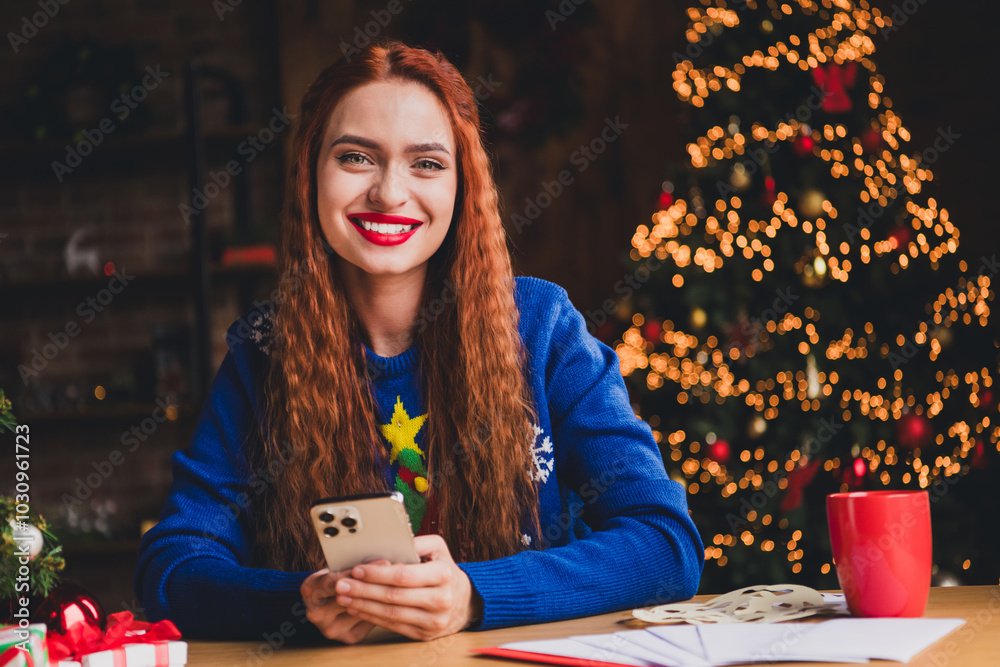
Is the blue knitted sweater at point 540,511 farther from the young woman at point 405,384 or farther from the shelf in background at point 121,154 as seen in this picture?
the shelf in background at point 121,154

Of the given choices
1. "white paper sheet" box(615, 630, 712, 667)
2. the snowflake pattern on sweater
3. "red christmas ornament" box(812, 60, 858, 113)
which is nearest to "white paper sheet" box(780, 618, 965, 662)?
"white paper sheet" box(615, 630, 712, 667)

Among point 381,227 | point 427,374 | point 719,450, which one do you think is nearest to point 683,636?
point 427,374

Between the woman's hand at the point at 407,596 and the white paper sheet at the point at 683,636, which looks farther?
the woman's hand at the point at 407,596

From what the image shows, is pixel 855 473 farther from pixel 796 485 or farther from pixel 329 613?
pixel 329 613

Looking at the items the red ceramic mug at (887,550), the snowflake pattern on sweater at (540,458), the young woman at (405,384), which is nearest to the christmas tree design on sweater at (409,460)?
the young woman at (405,384)

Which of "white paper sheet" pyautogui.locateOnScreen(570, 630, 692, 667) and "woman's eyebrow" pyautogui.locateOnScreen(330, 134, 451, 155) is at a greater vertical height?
"woman's eyebrow" pyautogui.locateOnScreen(330, 134, 451, 155)

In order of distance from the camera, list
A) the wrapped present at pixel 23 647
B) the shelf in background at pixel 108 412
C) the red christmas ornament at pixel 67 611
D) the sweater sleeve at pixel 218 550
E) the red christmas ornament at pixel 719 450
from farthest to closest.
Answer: the shelf in background at pixel 108 412, the red christmas ornament at pixel 719 450, the sweater sleeve at pixel 218 550, the red christmas ornament at pixel 67 611, the wrapped present at pixel 23 647

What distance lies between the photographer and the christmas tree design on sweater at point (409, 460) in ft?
4.23

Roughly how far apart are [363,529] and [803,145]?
5.82ft

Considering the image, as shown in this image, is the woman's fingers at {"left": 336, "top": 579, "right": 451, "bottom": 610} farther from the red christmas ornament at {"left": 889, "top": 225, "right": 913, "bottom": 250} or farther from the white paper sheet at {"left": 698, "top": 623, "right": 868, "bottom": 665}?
the red christmas ornament at {"left": 889, "top": 225, "right": 913, "bottom": 250}

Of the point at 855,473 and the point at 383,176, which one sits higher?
the point at 383,176

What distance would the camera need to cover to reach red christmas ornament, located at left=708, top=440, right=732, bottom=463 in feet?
7.19

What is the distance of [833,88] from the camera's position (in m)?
2.32

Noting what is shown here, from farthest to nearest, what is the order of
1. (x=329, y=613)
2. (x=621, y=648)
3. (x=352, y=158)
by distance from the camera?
(x=352, y=158), (x=329, y=613), (x=621, y=648)
